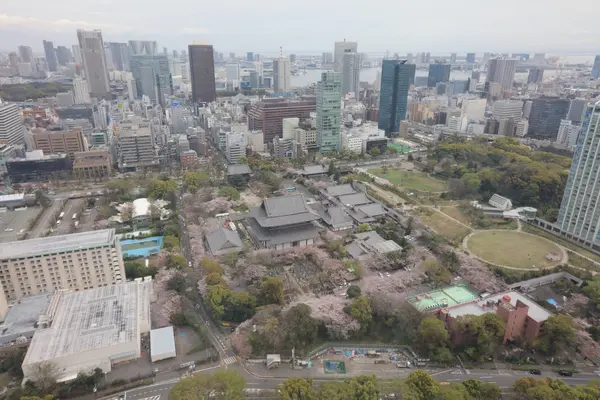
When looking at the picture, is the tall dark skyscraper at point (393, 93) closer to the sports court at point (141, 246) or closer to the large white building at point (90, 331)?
the sports court at point (141, 246)

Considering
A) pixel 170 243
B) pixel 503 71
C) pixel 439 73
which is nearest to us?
pixel 170 243

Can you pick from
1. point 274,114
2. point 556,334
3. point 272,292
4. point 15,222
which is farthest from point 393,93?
point 15,222

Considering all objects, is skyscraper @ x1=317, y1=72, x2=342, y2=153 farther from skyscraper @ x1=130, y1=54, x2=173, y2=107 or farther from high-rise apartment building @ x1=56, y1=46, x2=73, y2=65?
high-rise apartment building @ x1=56, y1=46, x2=73, y2=65

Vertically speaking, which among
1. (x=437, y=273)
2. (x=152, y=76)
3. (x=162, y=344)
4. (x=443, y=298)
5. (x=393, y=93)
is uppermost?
(x=152, y=76)

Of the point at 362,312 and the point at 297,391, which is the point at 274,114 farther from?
the point at 297,391

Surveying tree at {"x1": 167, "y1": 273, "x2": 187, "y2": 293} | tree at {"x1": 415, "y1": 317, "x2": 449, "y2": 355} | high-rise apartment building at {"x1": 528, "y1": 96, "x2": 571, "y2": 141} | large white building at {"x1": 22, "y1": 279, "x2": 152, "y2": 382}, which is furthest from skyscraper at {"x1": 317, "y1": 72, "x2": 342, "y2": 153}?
tree at {"x1": 415, "y1": 317, "x2": 449, "y2": 355}

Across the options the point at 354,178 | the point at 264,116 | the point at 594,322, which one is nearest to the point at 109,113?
the point at 264,116
